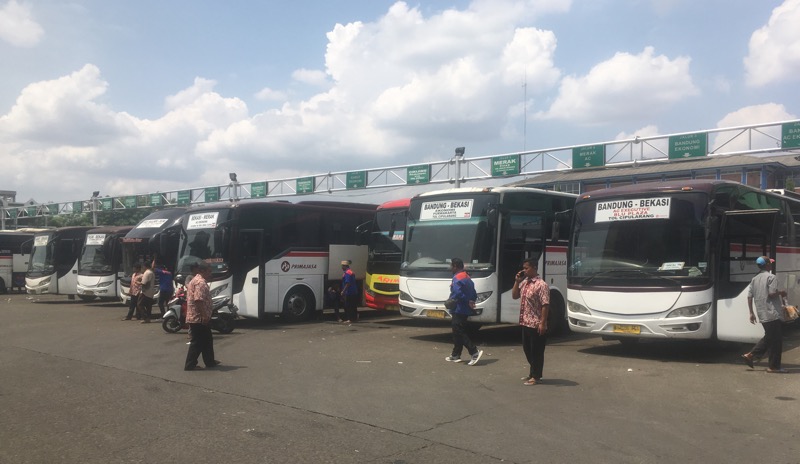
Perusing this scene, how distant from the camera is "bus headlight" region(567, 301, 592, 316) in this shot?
12.2 metres

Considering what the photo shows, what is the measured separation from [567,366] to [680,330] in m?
1.97

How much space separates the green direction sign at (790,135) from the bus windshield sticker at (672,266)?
49.7 feet

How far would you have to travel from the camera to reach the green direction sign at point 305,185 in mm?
39688

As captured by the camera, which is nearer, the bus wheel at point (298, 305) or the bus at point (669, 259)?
the bus at point (669, 259)

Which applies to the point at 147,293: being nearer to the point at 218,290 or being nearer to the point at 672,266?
the point at 218,290

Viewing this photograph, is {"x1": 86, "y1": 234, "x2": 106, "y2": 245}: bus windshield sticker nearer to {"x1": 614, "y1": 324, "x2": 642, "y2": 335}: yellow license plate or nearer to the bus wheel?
the bus wheel

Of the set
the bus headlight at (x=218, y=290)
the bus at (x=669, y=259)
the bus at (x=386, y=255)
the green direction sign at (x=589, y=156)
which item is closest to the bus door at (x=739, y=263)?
the bus at (x=669, y=259)

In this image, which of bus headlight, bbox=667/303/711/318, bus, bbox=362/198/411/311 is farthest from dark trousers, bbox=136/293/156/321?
bus headlight, bbox=667/303/711/318

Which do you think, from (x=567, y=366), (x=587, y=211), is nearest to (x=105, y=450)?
(x=567, y=366)

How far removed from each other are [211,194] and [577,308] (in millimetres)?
38269

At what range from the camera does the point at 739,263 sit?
11875 mm

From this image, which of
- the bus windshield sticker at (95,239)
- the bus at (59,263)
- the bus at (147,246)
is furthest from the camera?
the bus at (59,263)

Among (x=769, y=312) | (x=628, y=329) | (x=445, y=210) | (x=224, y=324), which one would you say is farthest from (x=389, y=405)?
(x=224, y=324)

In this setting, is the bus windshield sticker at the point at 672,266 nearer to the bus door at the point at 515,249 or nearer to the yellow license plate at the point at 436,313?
the bus door at the point at 515,249
